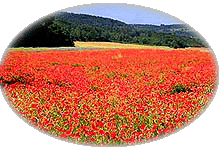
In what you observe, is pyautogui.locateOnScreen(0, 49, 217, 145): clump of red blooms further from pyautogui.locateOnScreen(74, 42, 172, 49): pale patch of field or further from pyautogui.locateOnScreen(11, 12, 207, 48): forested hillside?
pyautogui.locateOnScreen(11, 12, 207, 48): forested hillside

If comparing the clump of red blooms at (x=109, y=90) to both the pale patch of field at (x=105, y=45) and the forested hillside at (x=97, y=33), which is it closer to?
the pale patch of field at (x=105, y=45)

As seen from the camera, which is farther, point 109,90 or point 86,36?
point 86,36

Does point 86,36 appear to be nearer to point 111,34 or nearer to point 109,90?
point 111,34

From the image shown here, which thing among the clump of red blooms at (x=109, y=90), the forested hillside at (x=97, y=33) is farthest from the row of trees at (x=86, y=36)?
the clump of red blooms at (x=109, y=90)

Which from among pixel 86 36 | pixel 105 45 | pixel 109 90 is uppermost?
pixel 86 36

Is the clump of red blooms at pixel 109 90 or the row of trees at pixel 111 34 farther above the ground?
the row of trees at pixel 111 34

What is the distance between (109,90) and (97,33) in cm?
115

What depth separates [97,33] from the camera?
25.1ft

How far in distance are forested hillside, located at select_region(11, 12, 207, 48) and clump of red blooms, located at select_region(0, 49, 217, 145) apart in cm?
20

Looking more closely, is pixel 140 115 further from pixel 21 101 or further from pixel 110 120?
pixel 21 101

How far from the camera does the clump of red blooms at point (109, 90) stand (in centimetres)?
704

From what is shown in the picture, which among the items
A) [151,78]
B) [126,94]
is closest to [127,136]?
[126,94]

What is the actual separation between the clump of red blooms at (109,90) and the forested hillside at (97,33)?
200mm

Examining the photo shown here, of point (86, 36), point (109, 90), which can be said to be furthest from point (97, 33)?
point (109, 90)
